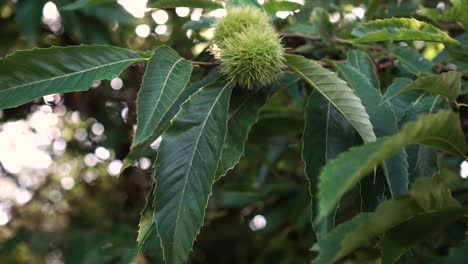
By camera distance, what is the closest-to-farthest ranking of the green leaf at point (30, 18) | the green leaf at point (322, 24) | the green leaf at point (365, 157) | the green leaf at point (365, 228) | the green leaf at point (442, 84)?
the green leaf at point (365, 157) < the green leaf at point (365, 228) < the green leaf at point (442, 84) < the green leaf at point (322, 24) < the green leaf at point (30, 18)

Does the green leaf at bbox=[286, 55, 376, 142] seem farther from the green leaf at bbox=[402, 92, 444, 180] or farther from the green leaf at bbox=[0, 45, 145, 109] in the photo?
the green leaf at bbox=[0, 45, 145, 109]

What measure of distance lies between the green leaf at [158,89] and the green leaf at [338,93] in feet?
0.63

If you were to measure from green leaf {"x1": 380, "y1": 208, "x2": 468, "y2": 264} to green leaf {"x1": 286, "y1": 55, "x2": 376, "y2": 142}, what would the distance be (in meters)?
0.14

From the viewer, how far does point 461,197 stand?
1.54 metres

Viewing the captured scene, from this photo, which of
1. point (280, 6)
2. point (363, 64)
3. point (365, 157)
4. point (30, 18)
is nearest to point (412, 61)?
point (363, 64)

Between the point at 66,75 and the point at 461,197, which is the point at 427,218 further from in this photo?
the point at 461,197

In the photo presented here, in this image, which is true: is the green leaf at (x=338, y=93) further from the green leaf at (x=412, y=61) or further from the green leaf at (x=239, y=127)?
the green leaf at (x=412, y=61)

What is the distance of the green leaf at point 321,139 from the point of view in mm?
915

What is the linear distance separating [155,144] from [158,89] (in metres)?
0.56

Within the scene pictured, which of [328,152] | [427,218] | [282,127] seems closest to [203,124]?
[328,152]

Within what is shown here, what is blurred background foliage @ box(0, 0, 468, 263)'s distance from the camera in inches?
59.6

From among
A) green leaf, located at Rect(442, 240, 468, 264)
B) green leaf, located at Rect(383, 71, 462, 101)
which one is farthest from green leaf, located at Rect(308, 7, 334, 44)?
green leaf, located at Rect(442, 240, 468, 264)

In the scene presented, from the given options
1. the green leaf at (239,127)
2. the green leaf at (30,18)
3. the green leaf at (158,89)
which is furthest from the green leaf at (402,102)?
the green leaf at (30,18)

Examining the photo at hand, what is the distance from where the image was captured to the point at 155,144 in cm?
141
